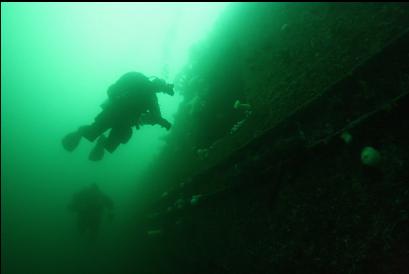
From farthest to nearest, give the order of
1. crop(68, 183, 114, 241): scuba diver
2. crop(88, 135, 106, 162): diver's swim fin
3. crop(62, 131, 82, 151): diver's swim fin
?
1. crop(68, 183, 114, 241): scuba diver
2. crop(88, 135, 106, 162): diver's swim fin
3. crop(62, 131, 82, 151): diver's swim fin

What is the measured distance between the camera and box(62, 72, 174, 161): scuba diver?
16.5 feet

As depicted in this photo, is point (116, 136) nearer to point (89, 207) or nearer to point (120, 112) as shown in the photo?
point (120, 112)

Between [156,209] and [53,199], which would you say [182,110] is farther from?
[53,199]

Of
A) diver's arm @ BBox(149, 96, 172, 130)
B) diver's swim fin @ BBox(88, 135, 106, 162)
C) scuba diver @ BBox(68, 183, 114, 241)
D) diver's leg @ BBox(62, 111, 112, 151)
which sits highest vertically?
scuba diver @ BBox(68, 183, 114, 241)

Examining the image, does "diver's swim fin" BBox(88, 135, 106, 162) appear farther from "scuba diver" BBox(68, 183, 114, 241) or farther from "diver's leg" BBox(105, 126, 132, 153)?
"scuba diver" BBox(68, 183, 114, 241)

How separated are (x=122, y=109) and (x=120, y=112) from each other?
6cm

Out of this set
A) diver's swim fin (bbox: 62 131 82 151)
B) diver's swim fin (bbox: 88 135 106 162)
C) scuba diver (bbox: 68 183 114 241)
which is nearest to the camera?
diver's swim fin (bbox: 62 131 82 151)

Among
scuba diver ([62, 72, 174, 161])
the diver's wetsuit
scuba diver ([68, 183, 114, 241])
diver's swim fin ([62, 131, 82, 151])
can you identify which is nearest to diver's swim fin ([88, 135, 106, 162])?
scuba diver ([62, 72, 174, 161])

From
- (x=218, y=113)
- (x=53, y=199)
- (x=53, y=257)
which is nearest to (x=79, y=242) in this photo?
(x=53, y=257)

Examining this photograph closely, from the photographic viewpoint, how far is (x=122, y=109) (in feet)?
16.6

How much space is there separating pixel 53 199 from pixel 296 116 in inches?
1695

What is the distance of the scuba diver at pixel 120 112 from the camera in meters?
5.04

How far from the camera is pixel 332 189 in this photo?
2959 mm

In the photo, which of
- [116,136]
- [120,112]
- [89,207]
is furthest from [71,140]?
[89,207]
